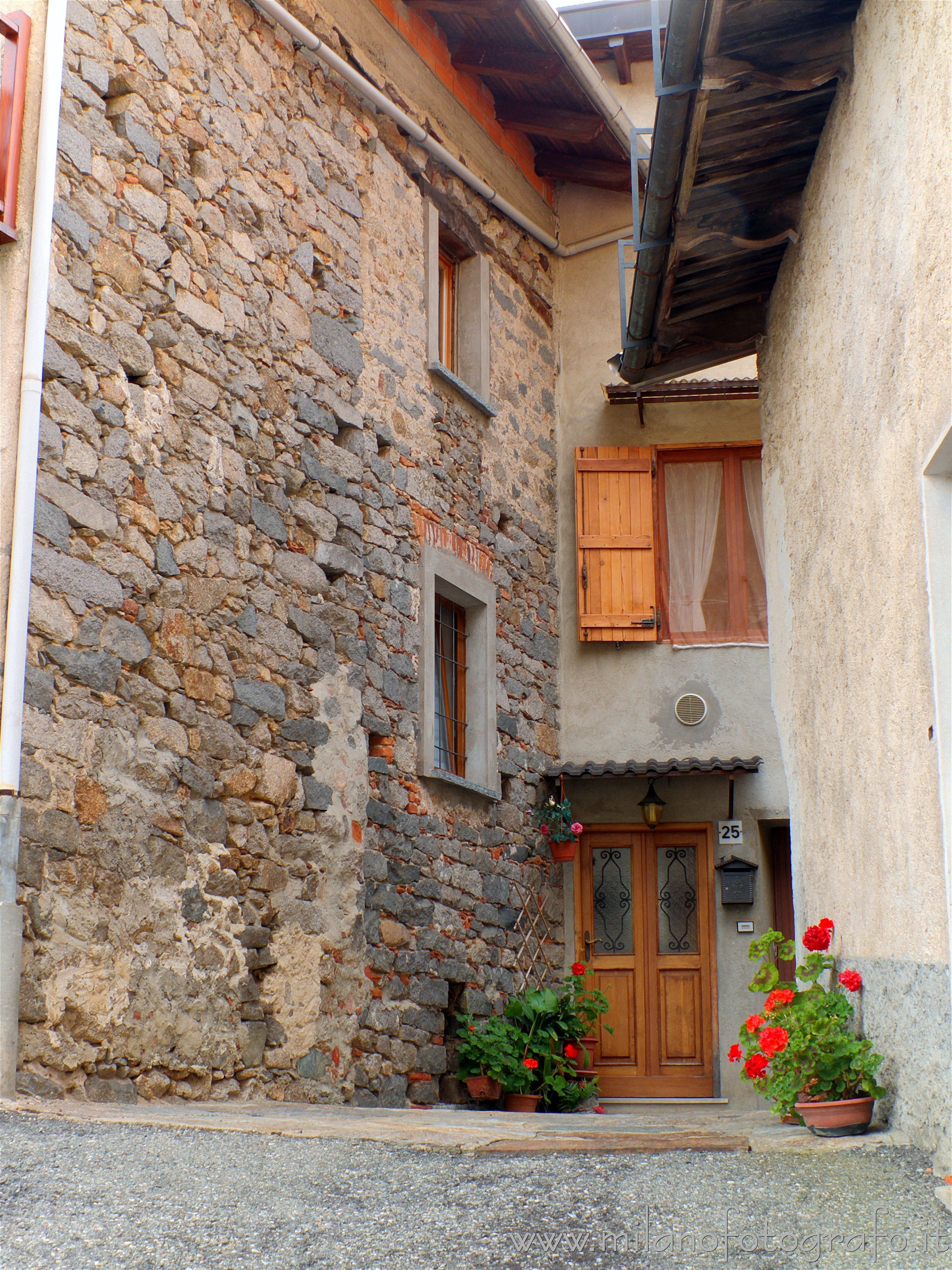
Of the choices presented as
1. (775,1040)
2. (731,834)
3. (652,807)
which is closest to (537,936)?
(652,807)

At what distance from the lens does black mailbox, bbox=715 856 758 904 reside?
28.7ft

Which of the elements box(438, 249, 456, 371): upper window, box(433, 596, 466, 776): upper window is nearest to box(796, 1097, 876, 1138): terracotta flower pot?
box(433, 596, 466, 776): upper window

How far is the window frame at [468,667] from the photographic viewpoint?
7523 mm

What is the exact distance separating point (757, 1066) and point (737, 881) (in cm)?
472

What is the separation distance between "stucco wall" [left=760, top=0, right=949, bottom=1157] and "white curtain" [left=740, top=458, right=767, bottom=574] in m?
4.10

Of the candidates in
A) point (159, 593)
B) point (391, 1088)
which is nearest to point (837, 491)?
point (159, 593)

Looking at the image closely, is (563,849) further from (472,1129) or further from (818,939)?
(472,1129)

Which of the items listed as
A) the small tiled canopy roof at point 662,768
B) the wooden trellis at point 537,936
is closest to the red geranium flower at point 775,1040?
the wooden trellis at point 537,936

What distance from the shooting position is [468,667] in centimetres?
847

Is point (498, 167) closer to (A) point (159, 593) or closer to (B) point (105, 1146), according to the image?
(A) point (159, 593)

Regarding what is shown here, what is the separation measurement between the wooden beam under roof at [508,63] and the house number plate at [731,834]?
16.9 feet

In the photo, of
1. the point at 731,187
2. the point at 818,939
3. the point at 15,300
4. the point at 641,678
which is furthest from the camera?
the point at 641,678

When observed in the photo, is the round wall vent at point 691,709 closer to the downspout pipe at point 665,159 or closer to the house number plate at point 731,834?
the house number plate at point 731,834

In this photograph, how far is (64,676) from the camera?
16.2 ft
